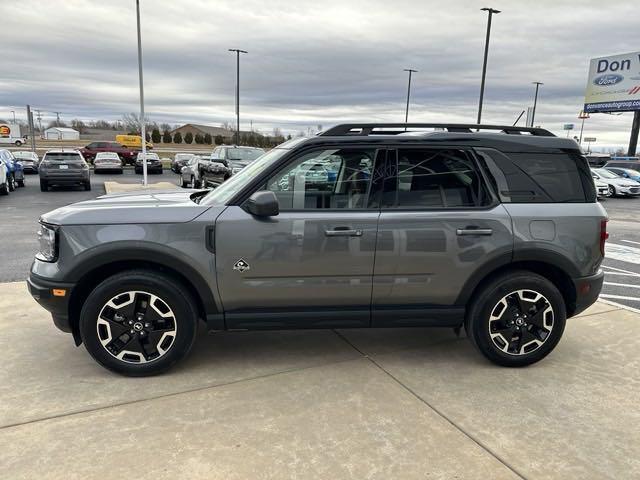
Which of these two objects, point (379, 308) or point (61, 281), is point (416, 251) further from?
point (61, 281)

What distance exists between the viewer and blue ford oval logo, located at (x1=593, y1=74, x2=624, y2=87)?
41.3 meters

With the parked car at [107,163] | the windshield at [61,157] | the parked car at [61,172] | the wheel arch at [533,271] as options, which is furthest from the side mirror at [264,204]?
the parked car at [107,163]

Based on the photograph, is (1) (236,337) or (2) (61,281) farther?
(1) (236,337)

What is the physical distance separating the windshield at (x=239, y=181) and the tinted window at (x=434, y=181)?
899 millimetres

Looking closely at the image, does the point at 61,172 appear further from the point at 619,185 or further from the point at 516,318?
the point at 619,185

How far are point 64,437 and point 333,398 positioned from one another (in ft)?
5.51

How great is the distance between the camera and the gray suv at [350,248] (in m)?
3.49

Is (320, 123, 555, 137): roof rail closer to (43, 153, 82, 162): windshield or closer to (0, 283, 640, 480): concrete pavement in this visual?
(0, 283, 640, 480): concrete pavement

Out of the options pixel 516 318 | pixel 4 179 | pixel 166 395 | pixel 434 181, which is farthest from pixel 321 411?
pixel 4 179

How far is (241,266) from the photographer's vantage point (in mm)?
3529

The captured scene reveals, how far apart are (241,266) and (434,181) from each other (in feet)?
5.34

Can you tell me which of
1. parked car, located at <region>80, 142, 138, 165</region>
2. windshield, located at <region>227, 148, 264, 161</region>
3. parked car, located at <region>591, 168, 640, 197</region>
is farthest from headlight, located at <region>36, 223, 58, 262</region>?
parked car, located at <region>80, 142, 138, 165</region>

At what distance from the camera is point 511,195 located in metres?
3.83

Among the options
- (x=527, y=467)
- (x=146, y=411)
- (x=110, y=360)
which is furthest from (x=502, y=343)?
(x=110, y=360)
